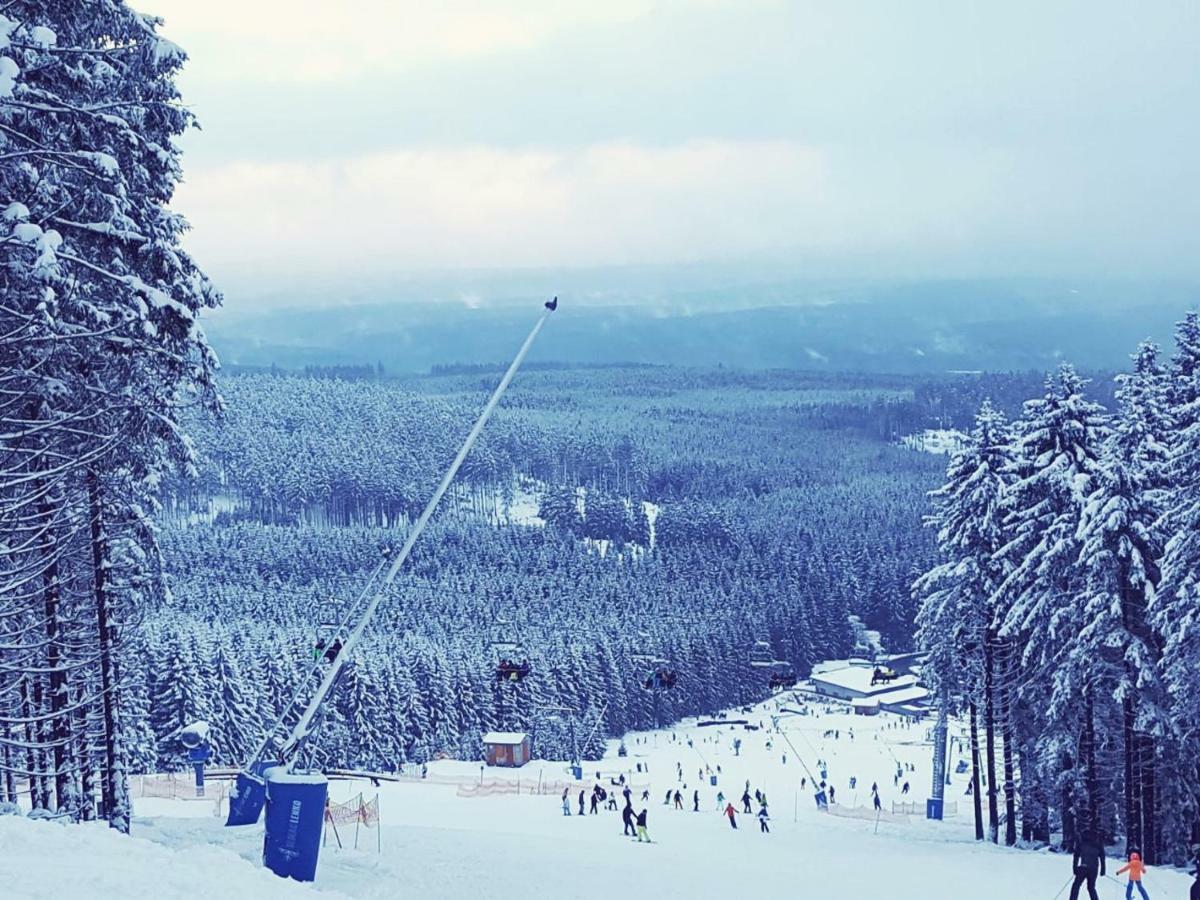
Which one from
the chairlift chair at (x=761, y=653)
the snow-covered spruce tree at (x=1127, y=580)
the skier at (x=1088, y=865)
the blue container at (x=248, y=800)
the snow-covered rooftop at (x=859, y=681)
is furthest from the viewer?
the chairlift chair at (x=761, y=653)

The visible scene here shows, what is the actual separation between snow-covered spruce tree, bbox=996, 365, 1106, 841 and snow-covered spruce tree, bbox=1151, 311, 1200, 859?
1.96m

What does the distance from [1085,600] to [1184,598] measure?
3.67 metres

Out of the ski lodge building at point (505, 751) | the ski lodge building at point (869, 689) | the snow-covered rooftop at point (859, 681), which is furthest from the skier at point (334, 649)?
the snow-covered rooftop at point (859, 681)

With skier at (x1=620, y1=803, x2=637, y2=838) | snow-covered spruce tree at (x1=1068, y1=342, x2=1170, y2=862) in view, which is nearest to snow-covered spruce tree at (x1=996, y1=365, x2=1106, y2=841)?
snow-covered spruce tree at (x1=1068, y1=342, x2=1170, y2=862)

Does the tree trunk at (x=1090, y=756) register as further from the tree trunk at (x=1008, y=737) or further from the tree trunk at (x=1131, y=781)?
the tree trunk at (x=1008, y=737)

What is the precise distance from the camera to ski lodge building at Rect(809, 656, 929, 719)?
374 feet

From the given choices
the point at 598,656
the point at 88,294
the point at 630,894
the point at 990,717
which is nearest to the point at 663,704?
the point at 598,656

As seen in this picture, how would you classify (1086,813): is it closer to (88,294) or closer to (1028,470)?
(1028,470)

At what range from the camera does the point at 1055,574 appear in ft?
105

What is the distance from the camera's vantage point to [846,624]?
5778 inches

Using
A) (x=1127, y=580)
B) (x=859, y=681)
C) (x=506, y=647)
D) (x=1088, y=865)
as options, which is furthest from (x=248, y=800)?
(x=859, y=681)

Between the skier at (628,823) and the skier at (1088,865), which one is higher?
the skier at (1088,865)

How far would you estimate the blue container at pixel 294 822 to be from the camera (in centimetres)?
1862

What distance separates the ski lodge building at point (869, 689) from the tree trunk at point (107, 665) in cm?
9417
